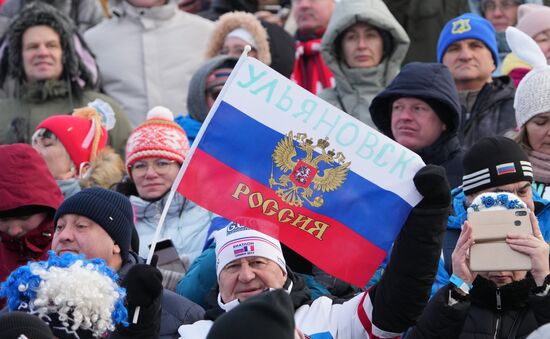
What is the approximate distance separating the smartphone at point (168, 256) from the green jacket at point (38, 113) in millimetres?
2476

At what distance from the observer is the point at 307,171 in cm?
686

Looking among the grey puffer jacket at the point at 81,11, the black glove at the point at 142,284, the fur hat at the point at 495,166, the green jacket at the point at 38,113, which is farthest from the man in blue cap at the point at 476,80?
the black glove at the point at 142,284

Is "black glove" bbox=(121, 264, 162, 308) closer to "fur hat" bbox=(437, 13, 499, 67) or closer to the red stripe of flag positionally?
the red stripe of flag

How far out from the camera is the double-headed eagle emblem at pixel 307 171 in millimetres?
6852

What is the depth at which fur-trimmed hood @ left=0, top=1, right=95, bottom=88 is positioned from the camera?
442 inches

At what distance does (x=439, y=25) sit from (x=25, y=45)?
3494 mm

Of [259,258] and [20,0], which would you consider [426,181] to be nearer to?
[259,258]

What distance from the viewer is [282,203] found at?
6.88m

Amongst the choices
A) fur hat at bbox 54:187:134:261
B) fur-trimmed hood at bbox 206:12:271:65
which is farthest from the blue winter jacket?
fur-trimmed hood at bbox 206:12:271:65

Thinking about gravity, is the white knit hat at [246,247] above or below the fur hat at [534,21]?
below

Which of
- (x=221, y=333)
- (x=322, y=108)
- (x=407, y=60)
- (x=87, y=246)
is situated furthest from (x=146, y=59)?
(x=221, y=333)

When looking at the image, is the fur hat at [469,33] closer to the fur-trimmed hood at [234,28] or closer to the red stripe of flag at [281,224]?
the fur-trimmed hood at [234,28]

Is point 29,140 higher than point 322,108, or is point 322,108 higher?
point 322,108

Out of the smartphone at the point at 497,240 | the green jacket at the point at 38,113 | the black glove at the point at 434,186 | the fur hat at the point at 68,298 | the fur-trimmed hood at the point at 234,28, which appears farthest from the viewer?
the fur-trimmed hood at the point at 234,28
